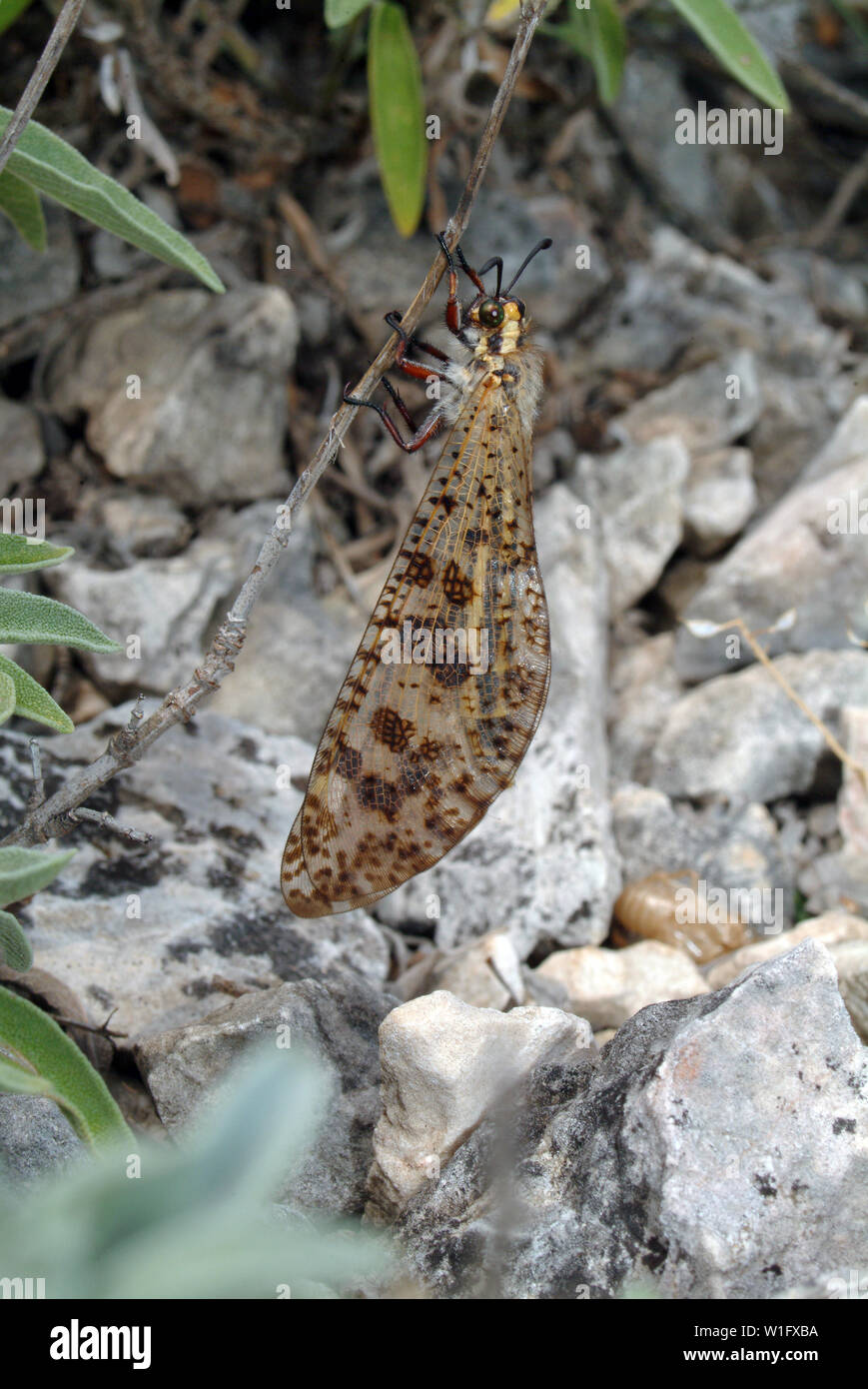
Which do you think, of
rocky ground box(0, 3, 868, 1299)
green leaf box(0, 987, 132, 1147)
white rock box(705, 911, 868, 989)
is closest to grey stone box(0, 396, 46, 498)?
rocky ground box(0, 3, 868, 1299)

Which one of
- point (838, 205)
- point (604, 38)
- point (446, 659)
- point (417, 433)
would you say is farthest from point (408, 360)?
point (838, 205)

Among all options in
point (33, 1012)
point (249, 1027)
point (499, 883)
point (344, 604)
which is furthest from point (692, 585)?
point (33, 1012)

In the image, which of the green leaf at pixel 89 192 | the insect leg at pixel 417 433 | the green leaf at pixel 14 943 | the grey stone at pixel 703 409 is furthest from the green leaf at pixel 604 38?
the green leaf at pixel 14 943

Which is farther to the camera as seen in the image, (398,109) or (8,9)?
(398,109)

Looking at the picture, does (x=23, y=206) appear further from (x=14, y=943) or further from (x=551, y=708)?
(x=551, y=708)

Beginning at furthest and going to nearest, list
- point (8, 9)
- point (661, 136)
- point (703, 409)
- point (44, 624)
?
point (661, 136) < point (703, 409) < point (8, 9) < point (44, 624)

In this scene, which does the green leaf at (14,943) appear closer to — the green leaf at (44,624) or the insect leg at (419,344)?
the green leaf at (44,624)

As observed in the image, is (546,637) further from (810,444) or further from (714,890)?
(810,444)

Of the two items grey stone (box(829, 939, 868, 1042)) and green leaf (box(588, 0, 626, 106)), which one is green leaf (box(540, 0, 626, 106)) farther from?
grey stone (box(829, 939, 868, 1042))
